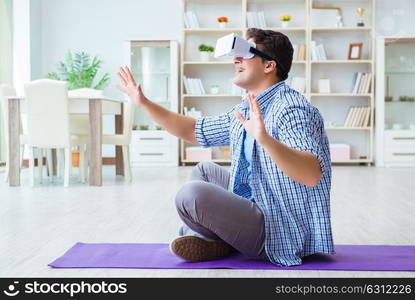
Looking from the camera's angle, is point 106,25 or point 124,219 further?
point 106,25

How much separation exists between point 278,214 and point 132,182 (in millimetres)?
3597

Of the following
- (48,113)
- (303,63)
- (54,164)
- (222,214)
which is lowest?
(54,164)

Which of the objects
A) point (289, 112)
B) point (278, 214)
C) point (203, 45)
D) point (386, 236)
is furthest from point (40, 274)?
point (203, 45)

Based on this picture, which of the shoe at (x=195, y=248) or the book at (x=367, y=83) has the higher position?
the book at (x=367, y=83)

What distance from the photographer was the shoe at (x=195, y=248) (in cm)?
229

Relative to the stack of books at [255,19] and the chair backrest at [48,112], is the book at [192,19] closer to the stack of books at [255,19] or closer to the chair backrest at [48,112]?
the stack of books at [255,19]

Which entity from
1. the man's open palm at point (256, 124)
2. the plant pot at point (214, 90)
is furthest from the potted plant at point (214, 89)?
the man's open palm at point (256, 124)

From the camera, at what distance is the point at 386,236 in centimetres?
296

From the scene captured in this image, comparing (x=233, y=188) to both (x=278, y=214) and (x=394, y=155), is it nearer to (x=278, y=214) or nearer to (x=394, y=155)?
(x=278, y=214)

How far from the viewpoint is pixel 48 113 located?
5250 millimetres

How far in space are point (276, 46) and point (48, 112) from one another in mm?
3284

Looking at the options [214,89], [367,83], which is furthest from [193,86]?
[367,83]

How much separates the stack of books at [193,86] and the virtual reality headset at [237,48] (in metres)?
5.89

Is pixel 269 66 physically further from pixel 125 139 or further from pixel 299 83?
pixel 299 83
